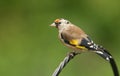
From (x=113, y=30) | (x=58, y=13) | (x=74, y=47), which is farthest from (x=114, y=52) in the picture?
(x=74, y=47)

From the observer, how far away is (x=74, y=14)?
19.3 feet

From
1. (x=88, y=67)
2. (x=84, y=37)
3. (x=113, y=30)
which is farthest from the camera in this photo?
(x=113, y=30)

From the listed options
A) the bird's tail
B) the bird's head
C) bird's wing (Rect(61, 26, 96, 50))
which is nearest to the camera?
the bird's tail

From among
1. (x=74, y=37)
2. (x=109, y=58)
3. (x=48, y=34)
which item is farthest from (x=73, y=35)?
(x=48, y=34)

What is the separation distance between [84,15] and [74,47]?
2.61m

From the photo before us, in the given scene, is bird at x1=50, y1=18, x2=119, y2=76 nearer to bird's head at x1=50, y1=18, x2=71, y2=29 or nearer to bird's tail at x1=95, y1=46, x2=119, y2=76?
bird's head at x1=50, y1=18, x2=71, y2=29

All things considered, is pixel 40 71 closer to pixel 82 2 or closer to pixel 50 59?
pixel 50 59

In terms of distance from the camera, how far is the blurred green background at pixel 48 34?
509 cm

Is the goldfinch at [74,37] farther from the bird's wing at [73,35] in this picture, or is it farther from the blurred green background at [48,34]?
the blurred green background at [48,34]

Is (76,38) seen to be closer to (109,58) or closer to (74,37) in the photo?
(74,37)

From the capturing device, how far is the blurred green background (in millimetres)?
5086

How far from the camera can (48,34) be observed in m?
5.51

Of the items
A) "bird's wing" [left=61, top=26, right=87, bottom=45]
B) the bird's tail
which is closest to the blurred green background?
"bird's wing" [left=61, top=26, right=87, bottom=45]

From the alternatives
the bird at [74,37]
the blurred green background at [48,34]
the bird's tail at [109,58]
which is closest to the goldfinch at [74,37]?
the bird at [74,37]
